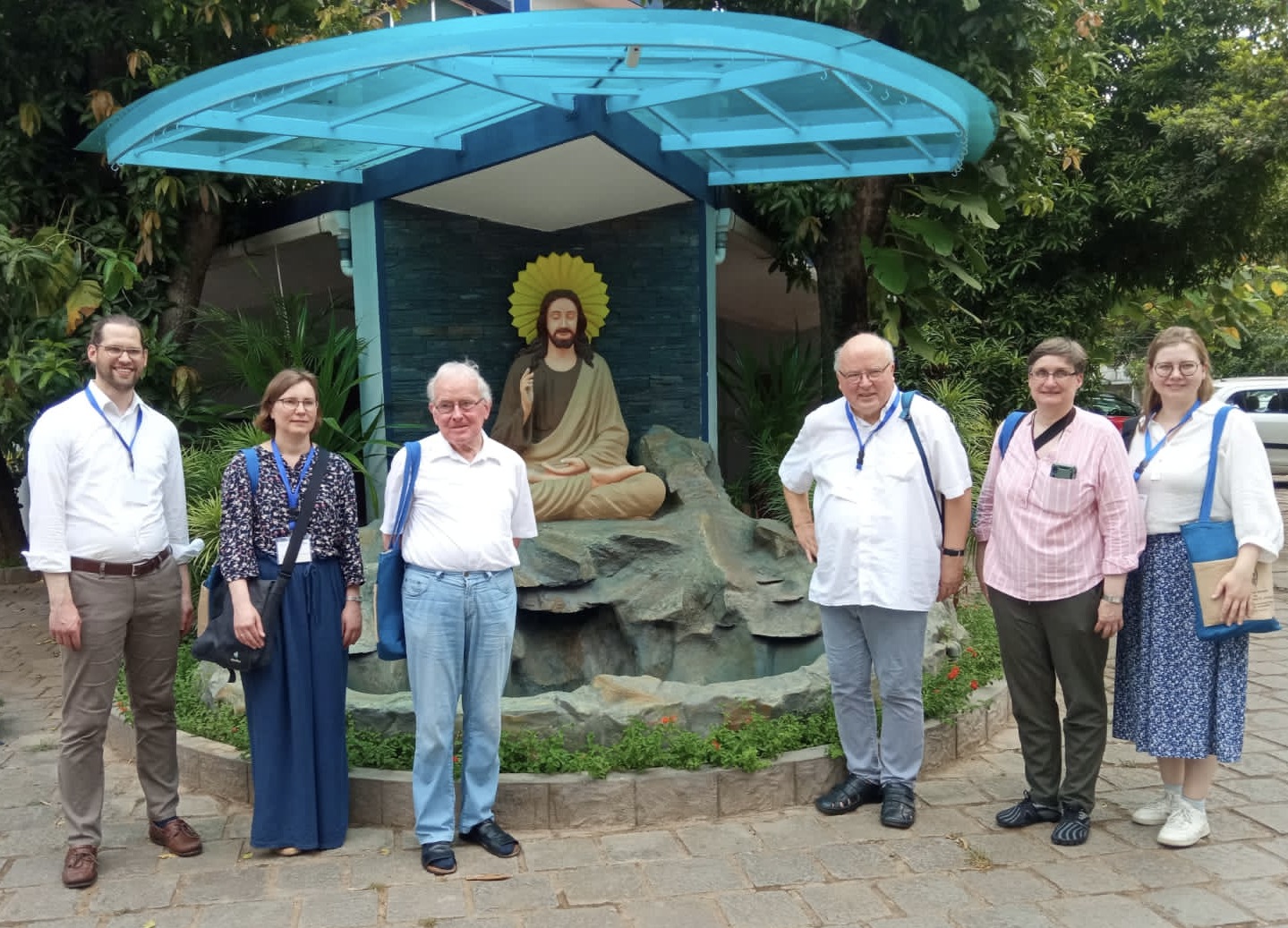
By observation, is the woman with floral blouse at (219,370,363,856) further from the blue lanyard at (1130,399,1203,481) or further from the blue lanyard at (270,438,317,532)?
the blue lanyard at (1130,399,1203,481)

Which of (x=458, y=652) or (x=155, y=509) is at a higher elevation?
(x=155, y=509)

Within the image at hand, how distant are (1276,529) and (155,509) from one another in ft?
11.8

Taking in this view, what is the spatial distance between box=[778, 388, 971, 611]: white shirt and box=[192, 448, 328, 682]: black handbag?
5.79ft

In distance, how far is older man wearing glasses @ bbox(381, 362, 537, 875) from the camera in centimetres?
338

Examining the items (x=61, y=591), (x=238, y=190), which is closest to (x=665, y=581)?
(x=61, y=591)

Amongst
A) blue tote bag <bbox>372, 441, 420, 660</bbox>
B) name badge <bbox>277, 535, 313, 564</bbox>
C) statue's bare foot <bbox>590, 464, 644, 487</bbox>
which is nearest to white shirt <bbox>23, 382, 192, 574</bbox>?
name badge <bbox>277, 535, 313, 564</bbox>

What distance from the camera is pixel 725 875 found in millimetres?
3432

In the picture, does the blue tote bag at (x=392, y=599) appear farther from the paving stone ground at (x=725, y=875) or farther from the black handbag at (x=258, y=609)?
the paving stone ground at (x=725, y=875)

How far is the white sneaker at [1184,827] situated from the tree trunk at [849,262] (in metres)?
4.69

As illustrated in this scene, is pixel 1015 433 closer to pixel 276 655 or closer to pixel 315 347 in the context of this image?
pixel 276 655

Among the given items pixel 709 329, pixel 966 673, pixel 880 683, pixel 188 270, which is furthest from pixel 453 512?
pixel 188 270

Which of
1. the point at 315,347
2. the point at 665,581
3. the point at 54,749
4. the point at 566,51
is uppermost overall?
the point at 566,51

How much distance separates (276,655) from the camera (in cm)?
350

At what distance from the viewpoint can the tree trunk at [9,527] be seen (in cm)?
947
